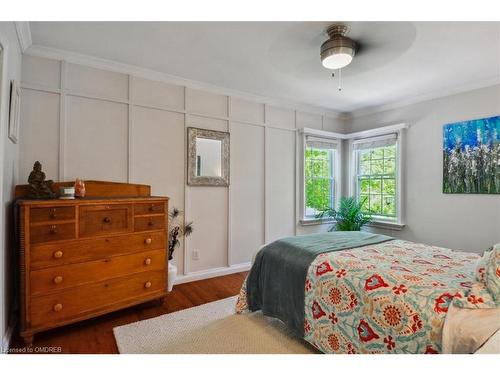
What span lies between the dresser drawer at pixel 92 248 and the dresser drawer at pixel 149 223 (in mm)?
55

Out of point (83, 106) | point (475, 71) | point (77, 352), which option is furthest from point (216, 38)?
point (475, 71)

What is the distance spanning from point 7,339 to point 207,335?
1399 millimetres

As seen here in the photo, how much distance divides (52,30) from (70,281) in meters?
2.07

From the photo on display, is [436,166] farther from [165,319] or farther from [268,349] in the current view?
[165,319]

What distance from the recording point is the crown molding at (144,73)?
2.46m

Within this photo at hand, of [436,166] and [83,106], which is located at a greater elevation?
[83,106]

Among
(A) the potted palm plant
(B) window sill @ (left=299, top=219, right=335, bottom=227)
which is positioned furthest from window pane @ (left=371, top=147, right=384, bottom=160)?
(A) the potted palm plant

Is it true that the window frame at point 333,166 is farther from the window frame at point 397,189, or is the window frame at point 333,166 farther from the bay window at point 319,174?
the window frame at point 397,189

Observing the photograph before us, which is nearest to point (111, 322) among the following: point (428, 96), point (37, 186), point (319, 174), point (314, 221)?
point (37, 186)

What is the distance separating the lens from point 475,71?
2.85 meters

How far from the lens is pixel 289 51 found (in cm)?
244

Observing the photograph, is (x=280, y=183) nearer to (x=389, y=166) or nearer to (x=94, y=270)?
(x=389, y=166)

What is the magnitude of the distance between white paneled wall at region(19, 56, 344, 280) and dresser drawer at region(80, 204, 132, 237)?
70 centimetres

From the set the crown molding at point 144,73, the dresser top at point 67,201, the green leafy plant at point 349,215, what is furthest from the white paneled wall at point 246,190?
the dresser top at point 67,201
